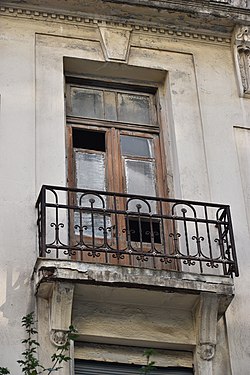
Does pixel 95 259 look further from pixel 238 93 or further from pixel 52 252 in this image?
pixel 238 93

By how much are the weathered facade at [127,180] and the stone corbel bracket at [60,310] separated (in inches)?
0.6

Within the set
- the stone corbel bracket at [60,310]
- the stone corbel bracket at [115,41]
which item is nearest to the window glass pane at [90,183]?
the stone corbel bracket at [60,310]

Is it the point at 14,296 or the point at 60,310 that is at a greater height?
the point at 14,296

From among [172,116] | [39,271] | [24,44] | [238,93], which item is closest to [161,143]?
[172,116]

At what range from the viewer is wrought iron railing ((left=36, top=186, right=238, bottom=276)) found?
37.7 ft

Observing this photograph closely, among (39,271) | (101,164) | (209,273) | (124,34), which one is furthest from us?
(124,34)

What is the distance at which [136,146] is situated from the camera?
42.7 ft

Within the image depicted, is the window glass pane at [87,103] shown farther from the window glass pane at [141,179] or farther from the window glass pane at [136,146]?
the window glass pane at [141,179]

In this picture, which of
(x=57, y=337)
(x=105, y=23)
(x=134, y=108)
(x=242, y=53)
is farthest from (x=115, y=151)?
(x=57, y=337)

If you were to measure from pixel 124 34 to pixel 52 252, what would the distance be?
3394 millimetres

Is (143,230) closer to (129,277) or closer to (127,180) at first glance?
(127,180)

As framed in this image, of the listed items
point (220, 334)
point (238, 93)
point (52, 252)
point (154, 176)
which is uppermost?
point (238, 93)

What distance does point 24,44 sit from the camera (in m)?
13.1

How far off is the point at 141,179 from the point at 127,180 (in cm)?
18
